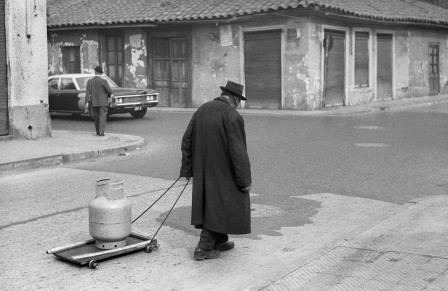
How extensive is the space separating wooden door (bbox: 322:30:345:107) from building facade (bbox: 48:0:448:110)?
37mm

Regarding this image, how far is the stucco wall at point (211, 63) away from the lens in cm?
2539

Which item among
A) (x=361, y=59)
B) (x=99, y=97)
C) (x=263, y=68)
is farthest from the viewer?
(x=361, y=59)

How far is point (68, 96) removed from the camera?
21.2 metres

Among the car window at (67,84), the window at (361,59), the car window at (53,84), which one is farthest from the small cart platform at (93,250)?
the window at (361,59)

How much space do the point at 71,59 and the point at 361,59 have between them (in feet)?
41.4

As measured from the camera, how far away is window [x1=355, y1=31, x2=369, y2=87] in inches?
1055

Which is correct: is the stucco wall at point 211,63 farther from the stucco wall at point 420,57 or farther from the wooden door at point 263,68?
the stucco wall at point 420,57

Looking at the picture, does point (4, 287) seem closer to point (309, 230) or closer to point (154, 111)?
point (309, 230)

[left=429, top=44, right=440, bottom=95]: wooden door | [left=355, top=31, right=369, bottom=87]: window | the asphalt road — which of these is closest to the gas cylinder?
the asphalt road

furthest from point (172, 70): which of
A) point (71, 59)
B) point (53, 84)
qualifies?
point (53, 84)

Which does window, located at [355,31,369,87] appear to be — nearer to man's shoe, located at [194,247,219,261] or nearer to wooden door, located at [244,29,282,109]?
wooden door, located at [244,29,282,109]

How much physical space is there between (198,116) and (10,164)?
645cm

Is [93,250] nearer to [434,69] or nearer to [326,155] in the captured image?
[326,155]

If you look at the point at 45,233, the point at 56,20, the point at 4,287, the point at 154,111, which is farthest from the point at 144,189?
the point at 56,20
